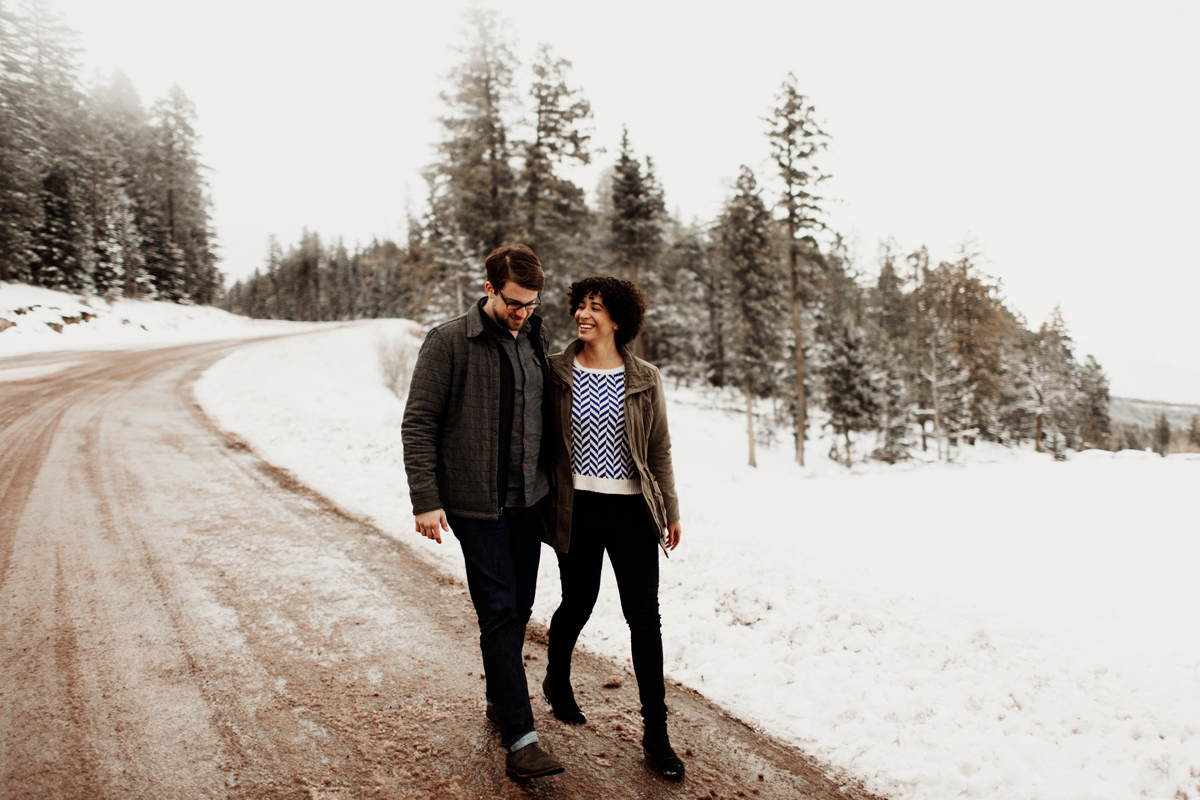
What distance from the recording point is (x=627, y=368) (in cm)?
284

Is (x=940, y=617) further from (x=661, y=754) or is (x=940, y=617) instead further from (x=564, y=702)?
(x=564, y=702)

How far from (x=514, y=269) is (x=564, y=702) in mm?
2266

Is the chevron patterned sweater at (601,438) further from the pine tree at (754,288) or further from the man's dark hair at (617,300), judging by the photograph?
the pine tree at (754,288)

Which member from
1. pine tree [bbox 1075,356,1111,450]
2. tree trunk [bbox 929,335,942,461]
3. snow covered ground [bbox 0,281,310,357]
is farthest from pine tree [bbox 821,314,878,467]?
pine tree [bbox 1075,356,1111,450]

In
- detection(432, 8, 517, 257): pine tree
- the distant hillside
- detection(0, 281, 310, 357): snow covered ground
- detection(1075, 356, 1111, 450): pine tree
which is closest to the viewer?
detection(432, 8, 517, 257): pine tree

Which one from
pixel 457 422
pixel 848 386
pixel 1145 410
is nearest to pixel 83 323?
pixel 457 422

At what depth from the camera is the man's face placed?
8.42ft

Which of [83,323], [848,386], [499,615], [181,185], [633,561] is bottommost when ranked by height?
[499,615]

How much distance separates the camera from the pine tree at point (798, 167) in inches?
794

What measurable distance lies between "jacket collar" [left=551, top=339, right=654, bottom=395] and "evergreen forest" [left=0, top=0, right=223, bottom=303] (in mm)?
31800

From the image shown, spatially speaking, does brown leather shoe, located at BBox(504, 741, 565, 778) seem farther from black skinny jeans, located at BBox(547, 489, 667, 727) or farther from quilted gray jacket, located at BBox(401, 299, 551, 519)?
quilted gray jacket, located at BBox(401, 299, 551, 519)

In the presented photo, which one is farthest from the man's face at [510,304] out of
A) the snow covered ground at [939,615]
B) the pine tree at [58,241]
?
the pine tree at [58,241]

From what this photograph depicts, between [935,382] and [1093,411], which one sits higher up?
[935,382]

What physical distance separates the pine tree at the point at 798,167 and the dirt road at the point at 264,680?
1908 cm
